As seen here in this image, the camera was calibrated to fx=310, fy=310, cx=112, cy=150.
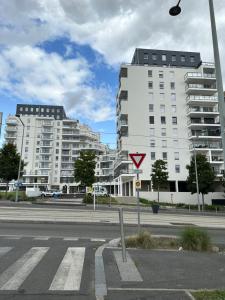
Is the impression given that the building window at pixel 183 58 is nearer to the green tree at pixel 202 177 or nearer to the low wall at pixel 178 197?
the low wall at pixel 178 197

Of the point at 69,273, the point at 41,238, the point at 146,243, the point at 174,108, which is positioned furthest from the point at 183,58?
the point at 69,273

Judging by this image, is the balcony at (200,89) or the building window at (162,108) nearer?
the balcony at (200,89)

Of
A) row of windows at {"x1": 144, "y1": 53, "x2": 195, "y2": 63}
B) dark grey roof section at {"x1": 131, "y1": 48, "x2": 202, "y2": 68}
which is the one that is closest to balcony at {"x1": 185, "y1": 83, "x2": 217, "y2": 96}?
dark grey roof section at {"x1": 131, "y1": 48, "x2": 202, "y2": 68}

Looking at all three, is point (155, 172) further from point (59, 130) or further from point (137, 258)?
point (59, 130)

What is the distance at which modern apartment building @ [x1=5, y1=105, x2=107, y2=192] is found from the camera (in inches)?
4358

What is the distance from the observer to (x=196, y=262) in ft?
25.0

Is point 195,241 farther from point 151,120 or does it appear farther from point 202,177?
point 151,120

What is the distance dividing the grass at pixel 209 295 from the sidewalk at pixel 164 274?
14 cm

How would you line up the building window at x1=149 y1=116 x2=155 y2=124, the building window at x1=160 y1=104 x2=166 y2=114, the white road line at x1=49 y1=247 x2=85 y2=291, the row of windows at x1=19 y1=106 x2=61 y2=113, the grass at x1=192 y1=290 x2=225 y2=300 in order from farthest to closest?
the row of windows at x1=19 y1=106 x2=61 y2=113
the building window at x1=160 y1=104 x2=166 y2=114
the building window at x1=149 y1=116 x2=155 y2=124
the white road line at x1=49 y1=247 x2=85 y2=291
the grass at x1=192 y1=290 x2=225 y2=300

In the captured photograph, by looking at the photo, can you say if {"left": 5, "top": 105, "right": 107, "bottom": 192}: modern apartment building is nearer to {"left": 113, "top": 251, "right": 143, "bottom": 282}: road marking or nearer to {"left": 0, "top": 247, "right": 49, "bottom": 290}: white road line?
{"left": 0, "top": 247, "right": 49, "bottom": 290}: white road line

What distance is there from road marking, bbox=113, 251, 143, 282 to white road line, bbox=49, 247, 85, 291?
86cm

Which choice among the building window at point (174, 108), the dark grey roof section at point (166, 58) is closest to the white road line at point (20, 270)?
the building window at point (174, 108)

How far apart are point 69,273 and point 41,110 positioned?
13810 cm

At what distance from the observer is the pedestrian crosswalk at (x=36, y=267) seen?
5438 millimetres
